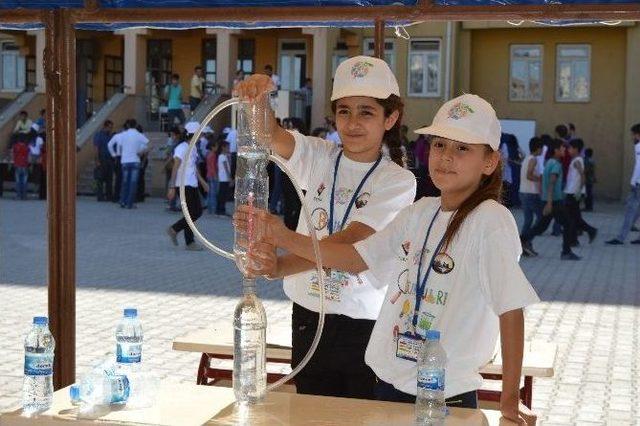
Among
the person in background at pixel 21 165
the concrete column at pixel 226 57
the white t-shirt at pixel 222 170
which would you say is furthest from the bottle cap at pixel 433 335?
the concrete column at pixel 226 57

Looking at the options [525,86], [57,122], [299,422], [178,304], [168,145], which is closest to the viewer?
[299,422]

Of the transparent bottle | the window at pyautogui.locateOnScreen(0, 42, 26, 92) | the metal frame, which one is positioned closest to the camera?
the transparent bottle

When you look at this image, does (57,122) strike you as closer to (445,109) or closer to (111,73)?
(445,109)

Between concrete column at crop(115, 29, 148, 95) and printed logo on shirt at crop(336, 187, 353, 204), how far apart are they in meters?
30.8

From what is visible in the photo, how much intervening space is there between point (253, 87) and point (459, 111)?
0.73 metres

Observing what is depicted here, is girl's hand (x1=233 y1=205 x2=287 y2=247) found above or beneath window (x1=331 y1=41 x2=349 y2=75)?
beneath

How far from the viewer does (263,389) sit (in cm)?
375

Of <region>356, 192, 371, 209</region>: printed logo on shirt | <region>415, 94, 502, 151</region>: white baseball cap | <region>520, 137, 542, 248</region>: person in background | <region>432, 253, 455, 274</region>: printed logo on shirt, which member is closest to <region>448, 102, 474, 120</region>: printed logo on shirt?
<region>415, 94, 502, 151</region>: white baseball cap

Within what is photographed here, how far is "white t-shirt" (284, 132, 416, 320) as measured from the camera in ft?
14.1

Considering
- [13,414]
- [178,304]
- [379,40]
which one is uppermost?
[379,40]

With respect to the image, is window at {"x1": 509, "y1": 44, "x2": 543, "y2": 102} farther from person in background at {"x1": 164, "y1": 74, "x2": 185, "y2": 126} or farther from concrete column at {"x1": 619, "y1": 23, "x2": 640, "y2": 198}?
person in background at {"x1": 164, "y1": 74, "x2": 185, "y2": 126}

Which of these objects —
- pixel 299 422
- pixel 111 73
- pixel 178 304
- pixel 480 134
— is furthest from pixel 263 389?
pixel 111 73

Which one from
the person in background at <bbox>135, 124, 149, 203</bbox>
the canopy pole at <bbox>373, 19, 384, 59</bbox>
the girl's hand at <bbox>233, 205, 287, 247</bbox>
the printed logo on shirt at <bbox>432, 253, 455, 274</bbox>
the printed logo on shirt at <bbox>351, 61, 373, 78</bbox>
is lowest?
the person in background at <bbox>135, 124, 149, 203</bbox>

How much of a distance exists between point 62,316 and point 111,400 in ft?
4.37
